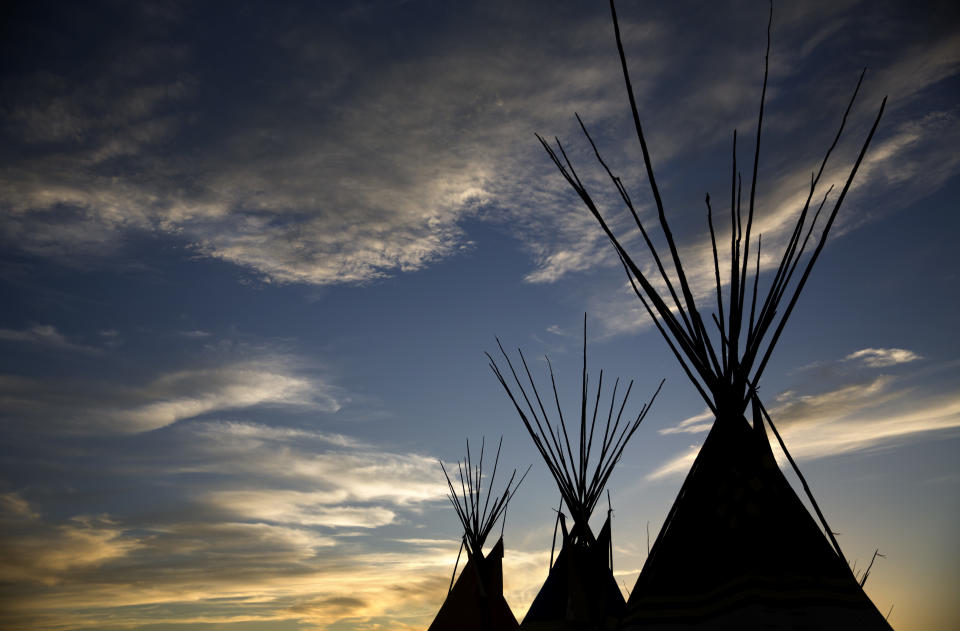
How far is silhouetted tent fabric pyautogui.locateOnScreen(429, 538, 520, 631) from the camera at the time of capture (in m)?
8.46

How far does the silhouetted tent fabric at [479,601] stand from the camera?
8.46 m

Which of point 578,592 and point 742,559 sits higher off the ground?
point 742,559

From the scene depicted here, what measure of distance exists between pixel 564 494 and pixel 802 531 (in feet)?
13.2

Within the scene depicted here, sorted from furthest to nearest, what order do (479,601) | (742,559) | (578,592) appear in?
(479,601)
(578,592)
(742,559)

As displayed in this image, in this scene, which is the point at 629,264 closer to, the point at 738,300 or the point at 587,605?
the point at 738,300

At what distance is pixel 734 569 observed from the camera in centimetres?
319

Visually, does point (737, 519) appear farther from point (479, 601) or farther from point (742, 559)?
point (479, 601)

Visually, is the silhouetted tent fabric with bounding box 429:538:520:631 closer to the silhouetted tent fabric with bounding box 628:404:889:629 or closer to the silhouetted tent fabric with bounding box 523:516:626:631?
the silhouetted tent fabric with bounding box 523:516:626:631

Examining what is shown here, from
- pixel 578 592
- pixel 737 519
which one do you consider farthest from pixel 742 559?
pixel 578 592

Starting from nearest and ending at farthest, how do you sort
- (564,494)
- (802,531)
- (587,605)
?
1. (802,531)
2. (587,605)
3. (564,494)

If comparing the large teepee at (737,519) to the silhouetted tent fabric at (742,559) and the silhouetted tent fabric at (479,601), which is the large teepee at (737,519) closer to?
the silhouetted tent fabric at (742,559)

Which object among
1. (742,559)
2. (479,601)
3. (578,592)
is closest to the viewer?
(742,559)

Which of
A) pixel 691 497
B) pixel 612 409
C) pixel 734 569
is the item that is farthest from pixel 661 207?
pixel 612 409

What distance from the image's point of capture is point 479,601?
8570 mm
